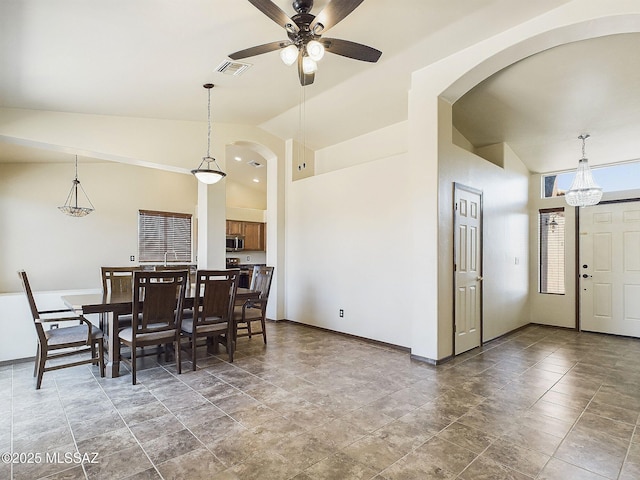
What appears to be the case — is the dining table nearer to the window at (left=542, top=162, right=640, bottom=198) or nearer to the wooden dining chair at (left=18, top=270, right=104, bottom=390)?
the wooden dining chair at (left=18, top=270, right=104, bottom=390)

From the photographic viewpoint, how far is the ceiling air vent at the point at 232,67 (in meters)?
3.55

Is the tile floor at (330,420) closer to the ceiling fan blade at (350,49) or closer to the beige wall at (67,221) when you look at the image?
the ceiling fan blade at (350,49)

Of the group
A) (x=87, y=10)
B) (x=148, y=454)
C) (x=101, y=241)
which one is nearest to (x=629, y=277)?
(x=148, y=454)

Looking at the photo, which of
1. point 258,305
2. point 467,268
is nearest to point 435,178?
point 467,268

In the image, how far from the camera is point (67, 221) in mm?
6406

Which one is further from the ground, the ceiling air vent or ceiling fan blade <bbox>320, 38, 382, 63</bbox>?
the ceiling air vent

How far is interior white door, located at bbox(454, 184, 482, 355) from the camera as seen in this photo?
4.10 m

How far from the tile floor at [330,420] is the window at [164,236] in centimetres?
396

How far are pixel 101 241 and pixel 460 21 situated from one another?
7028mm

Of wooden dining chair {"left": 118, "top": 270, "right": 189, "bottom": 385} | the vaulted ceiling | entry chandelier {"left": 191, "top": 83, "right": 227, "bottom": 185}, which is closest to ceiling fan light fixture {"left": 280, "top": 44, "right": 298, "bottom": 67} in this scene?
the vaulted ceiling

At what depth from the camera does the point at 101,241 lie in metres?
6.81

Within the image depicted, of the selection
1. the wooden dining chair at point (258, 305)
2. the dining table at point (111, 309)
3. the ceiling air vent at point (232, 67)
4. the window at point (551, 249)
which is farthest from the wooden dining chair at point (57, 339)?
the window at point (551, 249)

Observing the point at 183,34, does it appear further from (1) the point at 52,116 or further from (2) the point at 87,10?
(1) the point at 52,116

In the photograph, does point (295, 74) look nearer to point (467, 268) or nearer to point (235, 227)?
point (467, 268)
